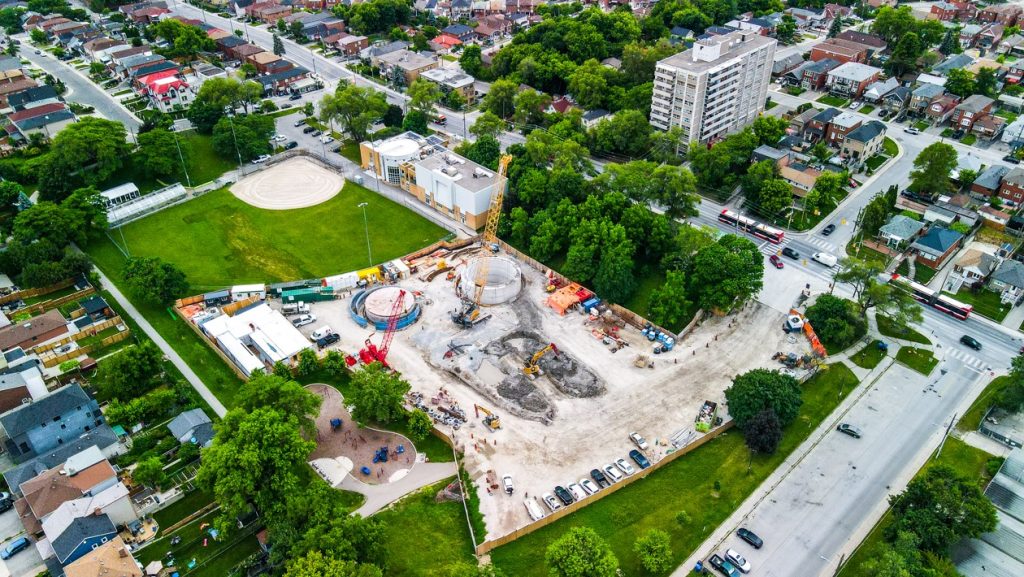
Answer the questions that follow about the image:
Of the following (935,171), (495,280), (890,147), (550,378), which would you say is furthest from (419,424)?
(890,147)

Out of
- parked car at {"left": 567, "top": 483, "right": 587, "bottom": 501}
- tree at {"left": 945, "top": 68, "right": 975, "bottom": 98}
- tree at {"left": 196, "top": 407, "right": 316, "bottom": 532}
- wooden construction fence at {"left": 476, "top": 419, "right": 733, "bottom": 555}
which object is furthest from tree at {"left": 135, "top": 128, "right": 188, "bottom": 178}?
tree at {"left": 945, "top": 68, "right": 975, "bottom": 98}

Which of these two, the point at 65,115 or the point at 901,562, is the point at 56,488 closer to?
the point at 901,562

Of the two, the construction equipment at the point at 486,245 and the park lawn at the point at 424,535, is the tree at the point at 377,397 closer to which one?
the park lawn at the point at 424,535

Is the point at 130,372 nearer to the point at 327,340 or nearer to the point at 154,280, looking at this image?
the point at 154,280

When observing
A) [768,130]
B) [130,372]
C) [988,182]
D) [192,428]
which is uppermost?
[768,130]

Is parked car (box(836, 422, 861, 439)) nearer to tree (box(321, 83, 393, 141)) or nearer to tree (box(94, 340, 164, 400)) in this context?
tree (box(94, 340, 164, 400))

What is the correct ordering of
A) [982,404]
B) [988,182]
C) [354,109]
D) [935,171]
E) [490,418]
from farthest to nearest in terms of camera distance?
[354,109], [988,182], [935,171], [982,404], [490,418]

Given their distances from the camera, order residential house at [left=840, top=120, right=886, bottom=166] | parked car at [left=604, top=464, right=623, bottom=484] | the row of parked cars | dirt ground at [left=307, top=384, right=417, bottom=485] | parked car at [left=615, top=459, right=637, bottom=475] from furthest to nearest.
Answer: residential house at [left=840, top=120, right=886, bottom=166], dirt ground at [left=307, top=384, right=417, bottom=485], parked car at [left=615, top=459, right=637, bottom=475], parked car at [left=604, top=464, right=623, bottom=484], the row of parked cars
